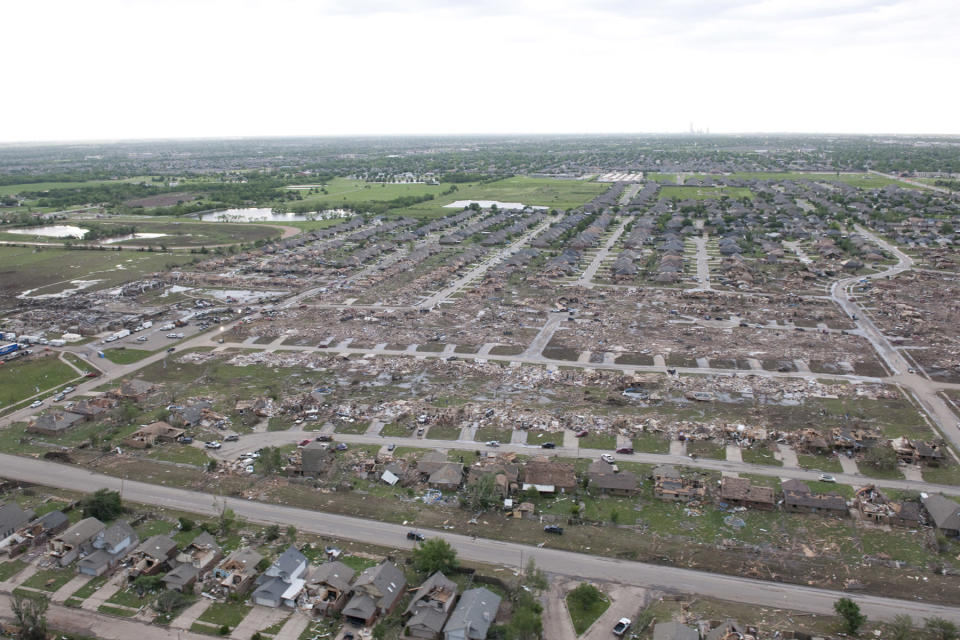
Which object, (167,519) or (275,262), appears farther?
(275,262)

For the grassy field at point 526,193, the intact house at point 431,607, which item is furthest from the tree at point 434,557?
the grassy field at point 526,193

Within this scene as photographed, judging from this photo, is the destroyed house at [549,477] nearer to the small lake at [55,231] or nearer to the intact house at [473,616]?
the intact house at [473,616]

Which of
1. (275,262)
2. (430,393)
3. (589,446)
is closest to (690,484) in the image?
(589,446)

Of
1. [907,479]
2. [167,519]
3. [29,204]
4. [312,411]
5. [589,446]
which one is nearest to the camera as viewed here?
[167,519]

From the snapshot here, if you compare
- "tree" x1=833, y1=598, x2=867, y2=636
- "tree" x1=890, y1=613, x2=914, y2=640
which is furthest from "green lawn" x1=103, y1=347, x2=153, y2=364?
"tree" x1=890, y1=613, x2=914, y2=640

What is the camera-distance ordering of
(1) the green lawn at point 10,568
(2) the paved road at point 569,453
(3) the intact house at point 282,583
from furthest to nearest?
(2) the paved road at point 569,453
(1) the green lawn at point 10,568
(3) the intact house at point 282,583

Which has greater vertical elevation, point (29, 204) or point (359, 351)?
point (29, 204)

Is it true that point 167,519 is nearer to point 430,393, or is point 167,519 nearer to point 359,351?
point 430,393
